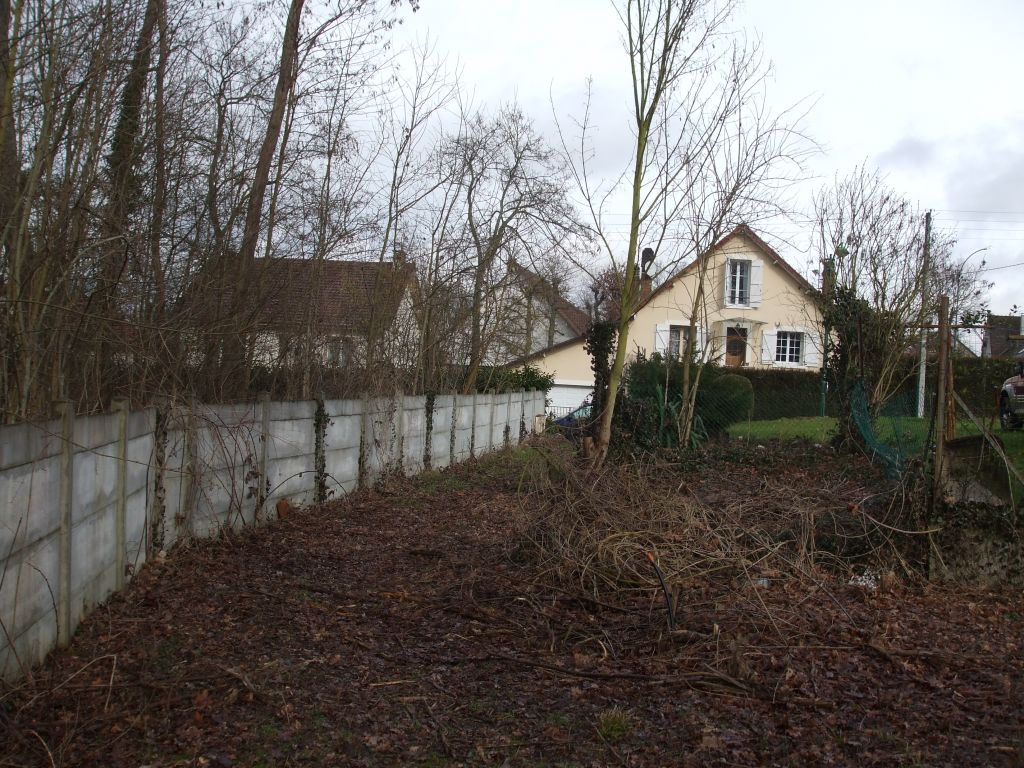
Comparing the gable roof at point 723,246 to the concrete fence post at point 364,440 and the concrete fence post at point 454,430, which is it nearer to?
the concrete fence post at point 454,430

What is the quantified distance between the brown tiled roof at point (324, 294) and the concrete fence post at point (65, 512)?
3816mm

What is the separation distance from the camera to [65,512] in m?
5.19

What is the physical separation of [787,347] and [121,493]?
34.2 metres

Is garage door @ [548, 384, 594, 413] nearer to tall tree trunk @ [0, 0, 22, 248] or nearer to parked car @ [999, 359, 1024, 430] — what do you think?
parked car @ [999, 359, 1024, 430]

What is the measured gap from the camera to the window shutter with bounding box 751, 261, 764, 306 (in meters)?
35.6

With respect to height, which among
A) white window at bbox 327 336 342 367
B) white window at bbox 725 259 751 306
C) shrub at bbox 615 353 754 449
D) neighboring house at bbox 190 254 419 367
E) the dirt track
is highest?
white window at bbox 725 259 751 306

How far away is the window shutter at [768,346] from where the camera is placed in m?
37.1

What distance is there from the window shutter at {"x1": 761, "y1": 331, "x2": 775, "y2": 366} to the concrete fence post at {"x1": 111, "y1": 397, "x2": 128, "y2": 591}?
3294 centimetres

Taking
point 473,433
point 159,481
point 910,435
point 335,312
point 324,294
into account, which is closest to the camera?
point 159,481

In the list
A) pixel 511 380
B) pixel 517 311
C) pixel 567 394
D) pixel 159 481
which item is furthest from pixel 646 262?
pixel 567 394

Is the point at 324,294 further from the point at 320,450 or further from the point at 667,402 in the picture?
the point at 667,402

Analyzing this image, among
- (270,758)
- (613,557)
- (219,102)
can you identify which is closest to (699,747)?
(270,758)

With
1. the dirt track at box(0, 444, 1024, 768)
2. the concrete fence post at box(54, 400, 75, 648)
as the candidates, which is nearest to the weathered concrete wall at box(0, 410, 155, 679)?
the concrete fence post at box(54, 400, 75, 648)

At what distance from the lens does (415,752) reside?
13.9 ft
